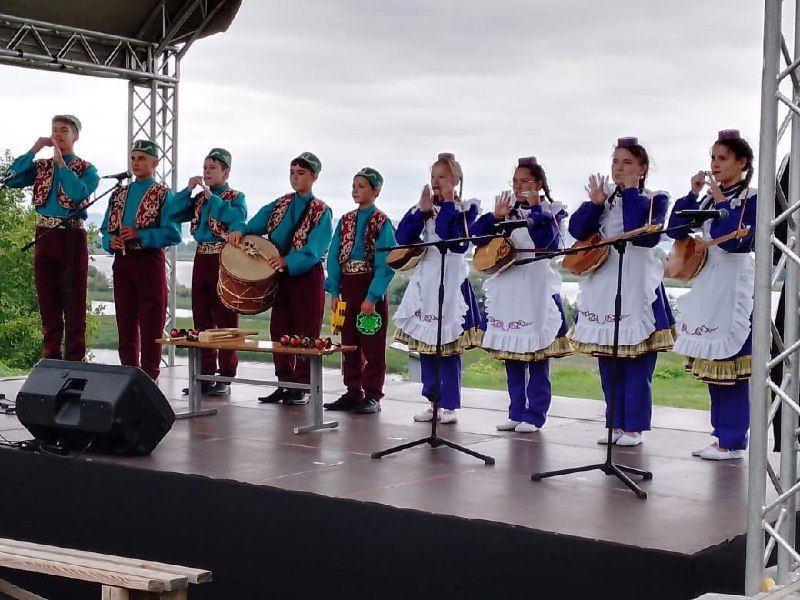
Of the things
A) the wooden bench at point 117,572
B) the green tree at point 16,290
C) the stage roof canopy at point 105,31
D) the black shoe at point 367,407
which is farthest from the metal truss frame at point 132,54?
the green tree at point 16,290

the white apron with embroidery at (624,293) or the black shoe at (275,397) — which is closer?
the white apron with embroidery at (624,293)

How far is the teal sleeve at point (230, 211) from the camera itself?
6570 mm

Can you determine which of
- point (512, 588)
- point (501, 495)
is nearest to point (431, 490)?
point (501, 495)

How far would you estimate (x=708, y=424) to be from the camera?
6055 mm

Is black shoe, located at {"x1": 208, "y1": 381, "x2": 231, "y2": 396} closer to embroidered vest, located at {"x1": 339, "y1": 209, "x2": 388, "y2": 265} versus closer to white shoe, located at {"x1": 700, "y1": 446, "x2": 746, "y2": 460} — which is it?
embroidered vest, located at {"x1": 339, "y1": 209, "x2": 388, "y2": 265}

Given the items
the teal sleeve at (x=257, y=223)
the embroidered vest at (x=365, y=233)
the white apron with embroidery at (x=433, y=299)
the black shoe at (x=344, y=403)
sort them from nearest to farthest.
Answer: the white apron with embroidery at (x=433, y=299) < the embroidered vest at (x=365, y=233) < the black shoe at (x=344, y=403) < the teal sleeve at (x=257, y=223)

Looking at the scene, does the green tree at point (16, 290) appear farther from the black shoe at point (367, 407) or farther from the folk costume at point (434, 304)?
the folk costume at point (434, 304)

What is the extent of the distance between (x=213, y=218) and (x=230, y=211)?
5.9 inches

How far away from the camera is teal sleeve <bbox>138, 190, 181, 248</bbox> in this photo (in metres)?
6.71

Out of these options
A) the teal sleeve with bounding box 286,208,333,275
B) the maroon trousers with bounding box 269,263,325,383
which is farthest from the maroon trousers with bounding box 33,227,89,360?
the teal sleeve with bounding box 286,208,333,275

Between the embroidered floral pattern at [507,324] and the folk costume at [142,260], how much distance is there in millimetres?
2297

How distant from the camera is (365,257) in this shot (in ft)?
20.3

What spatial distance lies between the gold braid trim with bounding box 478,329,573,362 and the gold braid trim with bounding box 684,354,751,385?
737 mm

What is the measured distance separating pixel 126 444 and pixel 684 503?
241cm
